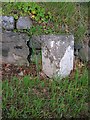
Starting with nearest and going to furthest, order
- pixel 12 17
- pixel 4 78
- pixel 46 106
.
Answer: pixel 46 106 → pixel 4 78 → pixel 12 17

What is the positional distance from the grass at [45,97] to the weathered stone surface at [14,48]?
382 millimetres

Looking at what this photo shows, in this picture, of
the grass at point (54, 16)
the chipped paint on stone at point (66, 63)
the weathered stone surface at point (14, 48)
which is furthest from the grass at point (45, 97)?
the grass at point (54, 16)

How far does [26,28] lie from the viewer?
194 inches

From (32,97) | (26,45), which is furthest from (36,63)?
(32,97)

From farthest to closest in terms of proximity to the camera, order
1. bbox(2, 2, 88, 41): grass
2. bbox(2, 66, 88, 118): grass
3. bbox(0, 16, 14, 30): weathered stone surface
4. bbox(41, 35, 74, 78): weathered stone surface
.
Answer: bbox(2, 2, 88, 41): grass < bbox(0, 16, 14, 30): weathered stone surface < bbox(41, 35, 74, 78): weathered stone surface < bbox(2, 66, 88, 118): grass

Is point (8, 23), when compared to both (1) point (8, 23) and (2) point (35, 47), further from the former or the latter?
(2) point (35, 47)

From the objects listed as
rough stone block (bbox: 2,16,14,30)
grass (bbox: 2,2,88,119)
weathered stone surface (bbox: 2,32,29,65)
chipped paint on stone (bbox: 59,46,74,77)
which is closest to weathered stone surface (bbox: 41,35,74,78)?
chipped paint on stone (bbox: 59,46,74,77)

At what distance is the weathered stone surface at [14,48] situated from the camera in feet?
15.8

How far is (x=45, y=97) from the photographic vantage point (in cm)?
444

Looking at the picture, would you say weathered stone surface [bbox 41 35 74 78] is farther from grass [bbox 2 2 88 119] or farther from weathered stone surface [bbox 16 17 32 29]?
weathered stone surface [bbox 16 17 32 29]

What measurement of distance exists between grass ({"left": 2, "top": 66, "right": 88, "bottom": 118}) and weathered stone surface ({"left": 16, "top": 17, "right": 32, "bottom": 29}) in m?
0.78

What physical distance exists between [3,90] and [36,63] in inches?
26.9

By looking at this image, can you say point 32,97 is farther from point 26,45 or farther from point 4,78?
point 26,45

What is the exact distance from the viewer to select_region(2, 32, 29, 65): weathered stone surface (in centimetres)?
481
